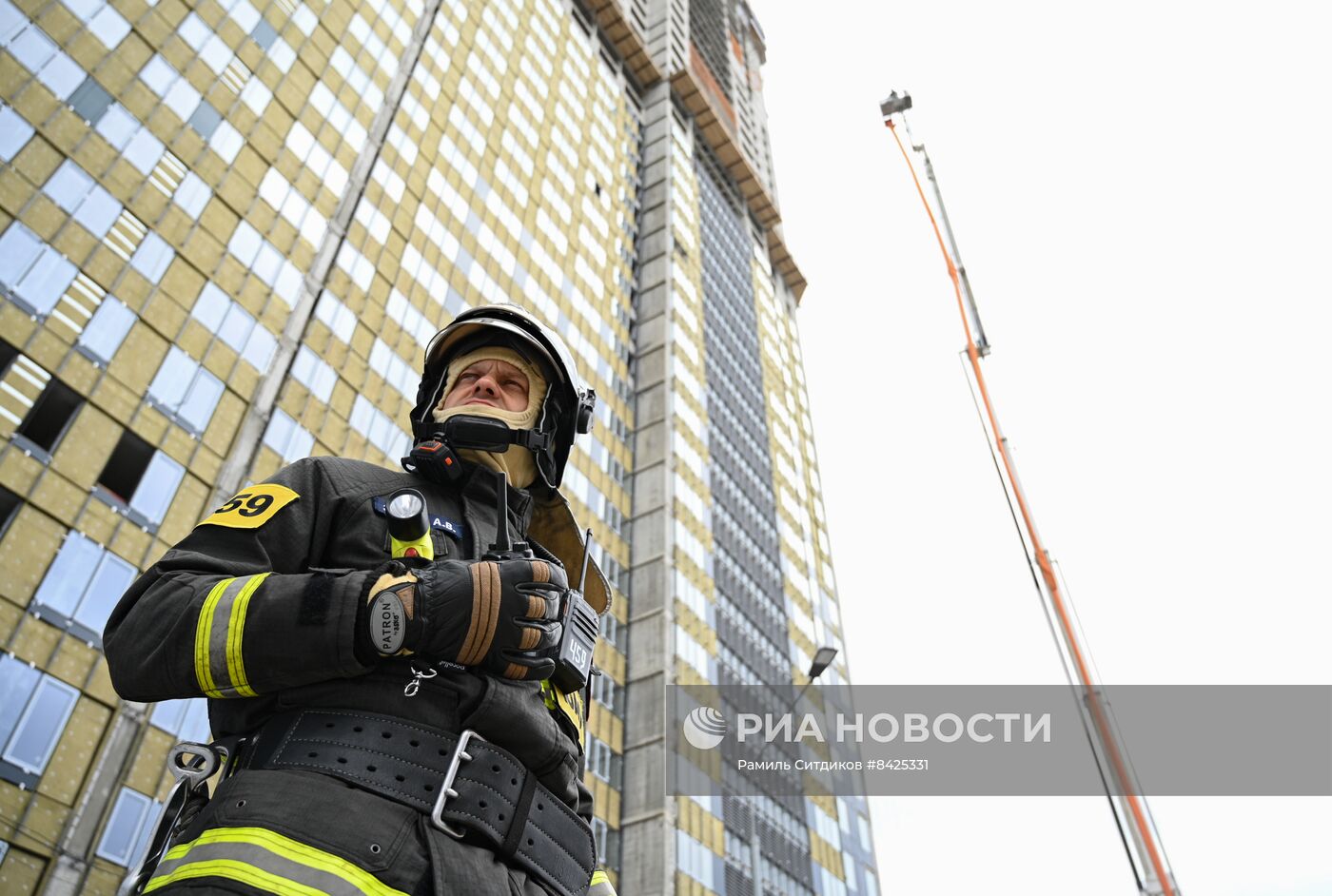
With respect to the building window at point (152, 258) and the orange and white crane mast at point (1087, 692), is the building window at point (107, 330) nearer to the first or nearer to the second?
the building window at point (152, 258)

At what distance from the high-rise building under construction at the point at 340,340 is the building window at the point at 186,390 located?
0.07m

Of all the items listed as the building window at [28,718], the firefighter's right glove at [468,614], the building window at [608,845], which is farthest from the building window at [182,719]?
the firefighter's right glove at [468,614]

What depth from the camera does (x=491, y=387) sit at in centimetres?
410

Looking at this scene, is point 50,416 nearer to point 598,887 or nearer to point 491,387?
point 491,387

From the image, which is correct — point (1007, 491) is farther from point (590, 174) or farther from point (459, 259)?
point (590, 174)

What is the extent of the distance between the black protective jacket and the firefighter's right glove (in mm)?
79

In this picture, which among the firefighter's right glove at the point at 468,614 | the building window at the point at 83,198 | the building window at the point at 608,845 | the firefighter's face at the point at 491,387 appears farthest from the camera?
the building window at the point at 608,845

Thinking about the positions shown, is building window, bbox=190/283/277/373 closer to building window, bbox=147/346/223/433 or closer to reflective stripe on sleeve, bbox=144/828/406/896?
building window, bbox=147/346/223/433

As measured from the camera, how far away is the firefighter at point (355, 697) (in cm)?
246

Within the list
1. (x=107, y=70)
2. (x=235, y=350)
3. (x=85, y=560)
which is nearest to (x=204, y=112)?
(x=107, y=70)

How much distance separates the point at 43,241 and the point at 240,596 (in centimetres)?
2573

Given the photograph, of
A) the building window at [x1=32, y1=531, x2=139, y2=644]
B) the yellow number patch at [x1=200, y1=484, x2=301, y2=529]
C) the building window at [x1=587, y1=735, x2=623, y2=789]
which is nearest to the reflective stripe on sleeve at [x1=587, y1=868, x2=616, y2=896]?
the yellow number patch at [x1=200, y1=484, x2=301, y2=529]

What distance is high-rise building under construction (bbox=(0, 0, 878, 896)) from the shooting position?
21141 mm

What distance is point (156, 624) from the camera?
276 cm
